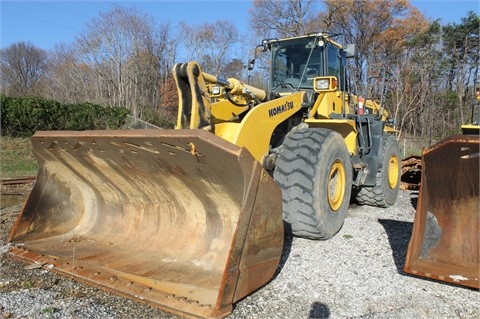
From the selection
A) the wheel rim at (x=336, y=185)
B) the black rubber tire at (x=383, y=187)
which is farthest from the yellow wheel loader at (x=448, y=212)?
the black rubber tire at (x=383, y=187)

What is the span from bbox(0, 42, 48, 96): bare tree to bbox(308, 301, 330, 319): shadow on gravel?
43314mm

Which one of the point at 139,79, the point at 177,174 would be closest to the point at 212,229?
the point at 177,174

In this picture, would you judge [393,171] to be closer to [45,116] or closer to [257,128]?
[257,128]

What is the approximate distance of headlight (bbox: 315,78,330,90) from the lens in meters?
5.37

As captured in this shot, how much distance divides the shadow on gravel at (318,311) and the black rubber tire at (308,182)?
1191mm

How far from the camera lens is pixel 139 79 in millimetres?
30297

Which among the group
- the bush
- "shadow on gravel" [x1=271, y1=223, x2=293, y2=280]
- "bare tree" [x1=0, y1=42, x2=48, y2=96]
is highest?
"bare tree" [x1=0, y1=42, x2=48, y2=96]

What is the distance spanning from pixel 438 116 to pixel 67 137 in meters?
30.6

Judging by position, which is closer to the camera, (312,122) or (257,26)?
(312,122)

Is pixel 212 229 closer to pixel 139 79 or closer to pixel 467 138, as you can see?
pixel 467 138

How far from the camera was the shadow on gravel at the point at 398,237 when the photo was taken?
436 cm

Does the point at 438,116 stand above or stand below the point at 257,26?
below

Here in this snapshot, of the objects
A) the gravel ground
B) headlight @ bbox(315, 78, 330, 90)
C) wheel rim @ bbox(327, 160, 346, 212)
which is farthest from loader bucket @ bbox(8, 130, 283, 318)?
headlight @ bbox(315, 78, 330, 90)

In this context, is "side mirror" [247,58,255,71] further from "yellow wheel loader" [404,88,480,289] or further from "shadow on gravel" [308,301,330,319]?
"shadow on gravel" [308,301,330,319]
